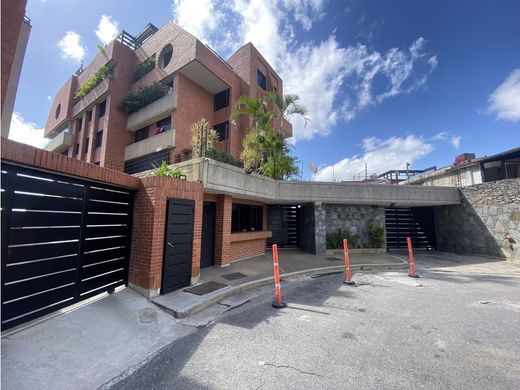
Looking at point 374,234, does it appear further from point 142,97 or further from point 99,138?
point 99,138

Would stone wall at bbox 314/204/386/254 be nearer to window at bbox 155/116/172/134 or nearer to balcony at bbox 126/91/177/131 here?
window at bbox 155/116/172/134

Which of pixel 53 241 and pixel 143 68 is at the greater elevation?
pixel 143 68

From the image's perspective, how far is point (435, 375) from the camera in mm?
2828

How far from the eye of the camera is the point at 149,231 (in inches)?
203

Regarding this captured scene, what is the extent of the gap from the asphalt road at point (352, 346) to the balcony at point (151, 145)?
12.6 metres

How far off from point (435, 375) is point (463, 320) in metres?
2.36

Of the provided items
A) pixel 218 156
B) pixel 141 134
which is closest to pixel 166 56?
pixel 141 134

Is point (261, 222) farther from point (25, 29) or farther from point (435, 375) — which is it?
point (25, 29)

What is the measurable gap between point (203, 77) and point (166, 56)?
406cm

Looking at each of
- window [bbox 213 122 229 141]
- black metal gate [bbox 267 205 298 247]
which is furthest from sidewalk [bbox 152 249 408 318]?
window [bbox 213 122 229 141]

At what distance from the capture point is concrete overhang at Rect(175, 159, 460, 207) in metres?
8.34

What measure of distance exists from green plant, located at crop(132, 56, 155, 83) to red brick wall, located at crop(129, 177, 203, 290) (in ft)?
57.3

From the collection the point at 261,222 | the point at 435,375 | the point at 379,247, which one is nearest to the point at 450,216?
the point at 379,247

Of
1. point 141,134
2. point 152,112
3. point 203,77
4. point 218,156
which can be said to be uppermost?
point 203,77
